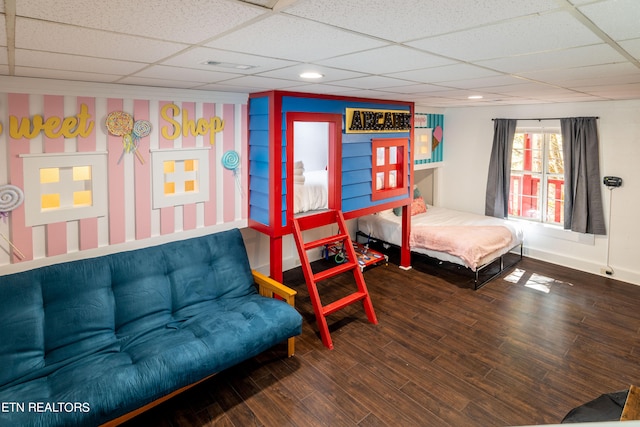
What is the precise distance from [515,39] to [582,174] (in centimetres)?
430

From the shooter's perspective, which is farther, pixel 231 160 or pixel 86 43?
pixel 231 160

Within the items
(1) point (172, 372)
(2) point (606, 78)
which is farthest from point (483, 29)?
(1) point (172, 372)

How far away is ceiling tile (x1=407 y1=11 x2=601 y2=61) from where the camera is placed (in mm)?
1413

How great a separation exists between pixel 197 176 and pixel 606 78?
3.41 metres

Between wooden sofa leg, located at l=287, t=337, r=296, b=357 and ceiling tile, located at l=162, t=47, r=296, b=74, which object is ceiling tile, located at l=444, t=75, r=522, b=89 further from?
wooden sofa leg, located at l=287, t=337, r=296, b=357

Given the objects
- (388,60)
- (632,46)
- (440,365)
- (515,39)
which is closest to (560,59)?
(632,46)

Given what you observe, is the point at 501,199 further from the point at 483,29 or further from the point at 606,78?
the point at 483,29

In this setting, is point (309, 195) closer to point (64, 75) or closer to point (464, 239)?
point (464, 239)

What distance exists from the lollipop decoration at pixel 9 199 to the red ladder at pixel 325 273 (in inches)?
86.1

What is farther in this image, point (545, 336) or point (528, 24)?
point (545, 336)

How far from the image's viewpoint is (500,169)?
231 inches

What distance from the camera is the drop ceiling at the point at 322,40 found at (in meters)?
1.23

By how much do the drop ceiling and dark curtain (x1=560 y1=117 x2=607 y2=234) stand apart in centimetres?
242

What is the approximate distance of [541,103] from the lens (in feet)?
17.2
